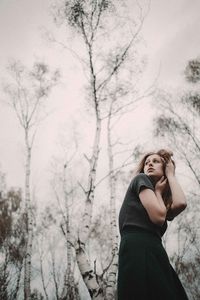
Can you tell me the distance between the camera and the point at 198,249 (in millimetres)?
22562

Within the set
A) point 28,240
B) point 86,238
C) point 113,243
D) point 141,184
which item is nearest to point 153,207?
point 141,184

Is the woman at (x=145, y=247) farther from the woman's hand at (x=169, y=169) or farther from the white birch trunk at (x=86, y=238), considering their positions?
the white birch trunk at (x=86, y=238)

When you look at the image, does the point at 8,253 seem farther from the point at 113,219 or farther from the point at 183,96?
the point at 183,96

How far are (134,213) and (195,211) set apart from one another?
57.6ft

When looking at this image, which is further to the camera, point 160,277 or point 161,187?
point 161,187

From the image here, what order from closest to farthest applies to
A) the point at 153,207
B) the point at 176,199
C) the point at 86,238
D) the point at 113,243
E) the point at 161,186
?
1. the point at 153,207
2. the point at 176,199
3. the point at 161,186
4. the point at 86,238
5. the point at 113,243

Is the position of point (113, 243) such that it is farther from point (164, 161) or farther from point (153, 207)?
point (153, 207)

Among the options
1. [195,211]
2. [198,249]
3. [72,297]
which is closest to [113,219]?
[72,297]

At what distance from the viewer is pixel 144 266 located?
5.19ft

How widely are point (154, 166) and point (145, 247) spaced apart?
2.62ft

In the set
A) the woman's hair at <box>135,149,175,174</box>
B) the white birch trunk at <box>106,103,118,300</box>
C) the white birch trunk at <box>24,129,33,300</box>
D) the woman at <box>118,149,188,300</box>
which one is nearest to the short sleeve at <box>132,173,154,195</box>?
the woman at <box>118,149,188,300</box>

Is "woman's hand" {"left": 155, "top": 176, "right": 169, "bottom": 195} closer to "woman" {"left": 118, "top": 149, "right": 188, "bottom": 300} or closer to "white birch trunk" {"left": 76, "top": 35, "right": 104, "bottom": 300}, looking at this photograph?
"woman" {"left": 118, "top": 149, "right": 188, "bottom": 300}

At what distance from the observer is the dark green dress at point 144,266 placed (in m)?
1.53

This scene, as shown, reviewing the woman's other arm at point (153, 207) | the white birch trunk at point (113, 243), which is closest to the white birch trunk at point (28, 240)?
the white birch trunk at point (113, 243)
